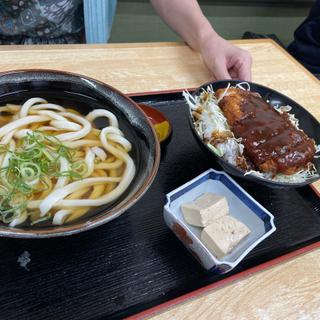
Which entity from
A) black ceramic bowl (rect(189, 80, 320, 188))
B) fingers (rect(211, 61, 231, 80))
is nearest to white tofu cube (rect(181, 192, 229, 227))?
black ceramic bowl (rect(189, 80, 320, 188))

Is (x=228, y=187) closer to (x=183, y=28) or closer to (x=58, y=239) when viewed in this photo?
(x=58, y=239)

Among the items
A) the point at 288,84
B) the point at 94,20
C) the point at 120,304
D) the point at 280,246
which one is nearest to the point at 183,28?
the point at 94,20

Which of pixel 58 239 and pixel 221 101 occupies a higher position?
pixel 221 101

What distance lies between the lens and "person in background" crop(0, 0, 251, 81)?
1604mm

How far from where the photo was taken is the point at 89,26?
1.78m

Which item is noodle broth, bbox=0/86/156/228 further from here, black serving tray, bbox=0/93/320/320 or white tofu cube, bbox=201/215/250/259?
white tofu cube, bbox=201/215/250/259

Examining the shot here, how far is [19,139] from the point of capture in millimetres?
997

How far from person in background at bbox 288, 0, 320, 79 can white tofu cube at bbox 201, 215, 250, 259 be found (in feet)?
7.27

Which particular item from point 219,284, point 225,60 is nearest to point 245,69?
point 225,60

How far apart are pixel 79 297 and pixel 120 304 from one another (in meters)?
0.10

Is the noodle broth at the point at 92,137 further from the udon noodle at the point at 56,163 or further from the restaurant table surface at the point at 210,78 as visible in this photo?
the restaurant table surface at the point at 210,78

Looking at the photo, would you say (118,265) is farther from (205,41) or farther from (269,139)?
(205,41)

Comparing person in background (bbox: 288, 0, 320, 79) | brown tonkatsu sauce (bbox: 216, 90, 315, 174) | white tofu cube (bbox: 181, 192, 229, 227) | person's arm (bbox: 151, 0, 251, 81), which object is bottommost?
person in background (bbox: 288, 0, 320, 79)

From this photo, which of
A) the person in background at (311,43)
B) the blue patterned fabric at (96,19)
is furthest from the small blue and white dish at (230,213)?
the person in background at (311,43)
